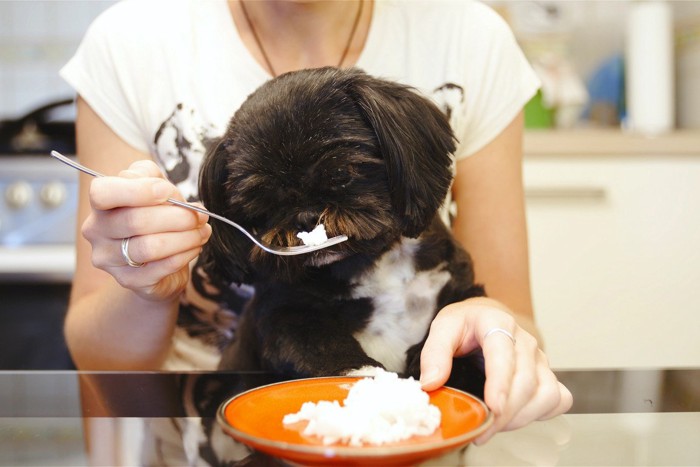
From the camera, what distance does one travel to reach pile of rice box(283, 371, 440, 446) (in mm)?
580

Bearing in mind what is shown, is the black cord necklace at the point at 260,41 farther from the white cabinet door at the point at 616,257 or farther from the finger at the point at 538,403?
the white cabinet door at the point at 616,257

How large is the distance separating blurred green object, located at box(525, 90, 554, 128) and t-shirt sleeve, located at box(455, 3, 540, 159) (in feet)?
3.56

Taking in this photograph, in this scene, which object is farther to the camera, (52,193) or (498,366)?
(52,193)

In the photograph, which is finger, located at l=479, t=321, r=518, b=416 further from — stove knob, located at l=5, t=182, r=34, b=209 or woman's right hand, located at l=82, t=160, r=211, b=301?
stove knob, located at l=5, t=182, r=34, b=209

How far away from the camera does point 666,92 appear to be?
235cm

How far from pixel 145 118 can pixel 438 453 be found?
0.93m

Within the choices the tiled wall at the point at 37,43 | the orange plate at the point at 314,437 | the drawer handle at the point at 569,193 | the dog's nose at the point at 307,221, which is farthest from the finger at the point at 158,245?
the tiled wall at the point at 37,43

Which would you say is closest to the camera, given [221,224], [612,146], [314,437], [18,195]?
[314,437]

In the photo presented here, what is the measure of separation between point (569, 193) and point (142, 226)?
1583 mm

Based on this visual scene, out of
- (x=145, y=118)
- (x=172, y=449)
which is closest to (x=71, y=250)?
(x=145, y=118)

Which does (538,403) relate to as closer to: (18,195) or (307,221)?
(307,221)

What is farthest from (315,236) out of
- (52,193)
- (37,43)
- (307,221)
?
(37,43)

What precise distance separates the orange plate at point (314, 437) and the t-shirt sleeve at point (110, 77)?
730 mm

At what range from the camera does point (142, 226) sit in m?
0.82
